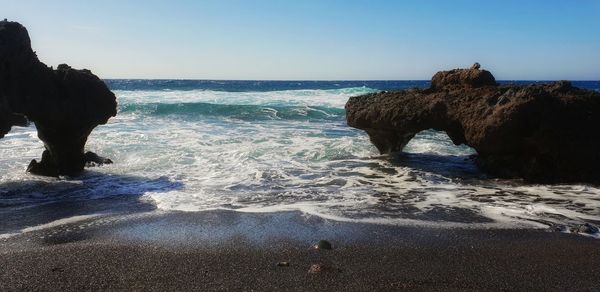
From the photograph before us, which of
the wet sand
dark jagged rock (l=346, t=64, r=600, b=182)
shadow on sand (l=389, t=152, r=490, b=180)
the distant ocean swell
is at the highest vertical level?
dark jagged rock (l=346, t=64, r=600, b=182)

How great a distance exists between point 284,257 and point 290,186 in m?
2.91

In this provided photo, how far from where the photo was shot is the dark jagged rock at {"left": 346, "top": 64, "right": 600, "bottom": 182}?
22.4 ft

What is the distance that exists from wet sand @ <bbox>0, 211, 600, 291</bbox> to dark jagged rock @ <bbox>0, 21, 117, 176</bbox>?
310 centimetres

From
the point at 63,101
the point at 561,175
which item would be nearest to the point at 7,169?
the point at 63,101

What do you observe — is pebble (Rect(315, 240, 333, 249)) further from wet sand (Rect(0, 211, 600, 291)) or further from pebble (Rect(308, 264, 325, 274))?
pebble (Rect(308, 264, 325, 274))

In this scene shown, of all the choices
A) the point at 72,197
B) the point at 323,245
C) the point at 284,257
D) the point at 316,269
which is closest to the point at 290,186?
the point at 323,245

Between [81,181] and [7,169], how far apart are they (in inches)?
67.5

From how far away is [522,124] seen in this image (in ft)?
22.4

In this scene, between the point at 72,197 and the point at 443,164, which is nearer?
the point at 72,197

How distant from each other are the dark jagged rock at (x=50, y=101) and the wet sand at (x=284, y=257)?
3.10 metres

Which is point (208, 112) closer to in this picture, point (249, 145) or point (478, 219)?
point (249, 145)

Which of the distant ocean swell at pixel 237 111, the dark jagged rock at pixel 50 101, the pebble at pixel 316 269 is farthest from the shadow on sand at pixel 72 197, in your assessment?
the distant ocean swell at pixel 237 111

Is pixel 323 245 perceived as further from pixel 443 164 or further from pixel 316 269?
pixel 443 164

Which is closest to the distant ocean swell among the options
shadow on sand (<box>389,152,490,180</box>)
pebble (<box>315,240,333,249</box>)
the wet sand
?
shadow on sand (<box>389,152,490,180</box>)
